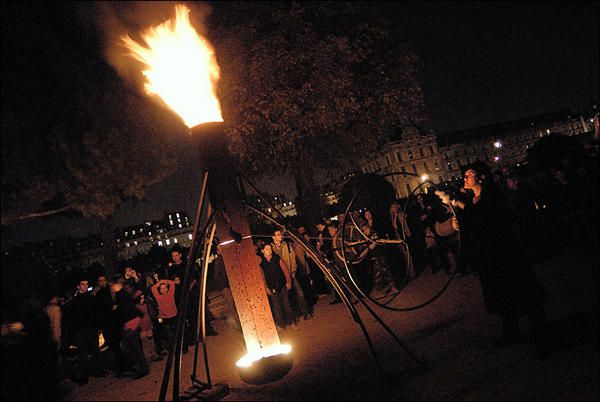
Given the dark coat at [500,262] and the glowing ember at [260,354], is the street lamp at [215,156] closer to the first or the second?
the glowing ember at [260,354]

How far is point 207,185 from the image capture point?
5453mm

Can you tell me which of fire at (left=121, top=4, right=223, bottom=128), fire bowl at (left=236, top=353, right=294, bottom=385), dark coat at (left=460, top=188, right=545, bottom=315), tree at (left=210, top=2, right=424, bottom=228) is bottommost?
fire bowl at (left=236, top=353, right=294, bottom=385)

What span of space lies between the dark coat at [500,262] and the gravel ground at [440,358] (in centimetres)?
57

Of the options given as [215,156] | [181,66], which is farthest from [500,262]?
[181,66]

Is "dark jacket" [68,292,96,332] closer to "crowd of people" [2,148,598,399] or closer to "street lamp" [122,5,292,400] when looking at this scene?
"crowd of people" [2,148,598,399]

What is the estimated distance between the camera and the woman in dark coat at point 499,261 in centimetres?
459

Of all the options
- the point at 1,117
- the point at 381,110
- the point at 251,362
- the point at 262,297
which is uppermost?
the point at 1,117

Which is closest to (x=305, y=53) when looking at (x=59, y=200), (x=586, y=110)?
(x=59, y=200)

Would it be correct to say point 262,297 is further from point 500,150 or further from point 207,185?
point 500,150

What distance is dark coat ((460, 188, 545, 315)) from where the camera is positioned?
4602 millimetres

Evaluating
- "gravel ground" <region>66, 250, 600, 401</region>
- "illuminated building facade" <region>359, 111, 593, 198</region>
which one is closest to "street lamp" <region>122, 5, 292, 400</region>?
"gravel ground" <region>66, 250, 600, 401</region>

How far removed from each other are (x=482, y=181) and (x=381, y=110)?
38.7 feet

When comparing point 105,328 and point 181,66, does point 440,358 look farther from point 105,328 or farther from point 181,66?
point 105,328

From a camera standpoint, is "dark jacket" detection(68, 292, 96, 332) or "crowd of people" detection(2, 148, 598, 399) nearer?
"crowd of people" detection(2, 148, 598, 399)
